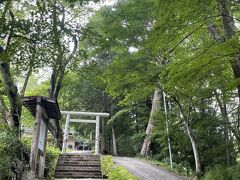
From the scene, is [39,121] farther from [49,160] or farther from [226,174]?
[226,174]

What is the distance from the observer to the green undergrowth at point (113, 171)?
8.60m

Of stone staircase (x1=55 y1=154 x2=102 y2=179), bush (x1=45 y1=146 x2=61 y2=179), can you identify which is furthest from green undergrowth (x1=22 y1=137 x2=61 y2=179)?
stone staircase (x1=55 y1=154 x2=102 y2=179)

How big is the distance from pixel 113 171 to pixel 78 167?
6.50 ft

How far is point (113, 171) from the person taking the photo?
10.0 metres

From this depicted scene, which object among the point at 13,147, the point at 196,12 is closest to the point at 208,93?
the point at 196,12

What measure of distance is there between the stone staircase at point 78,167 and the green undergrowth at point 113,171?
23 centimetres

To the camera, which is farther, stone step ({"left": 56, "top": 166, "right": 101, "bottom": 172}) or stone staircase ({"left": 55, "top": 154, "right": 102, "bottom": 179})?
stone step ({"left": 56, "top": 166, "right": 101, "bottom": 172})

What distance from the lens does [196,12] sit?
5.45 metres

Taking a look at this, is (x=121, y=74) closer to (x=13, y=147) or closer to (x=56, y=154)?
(x=13, y=147)

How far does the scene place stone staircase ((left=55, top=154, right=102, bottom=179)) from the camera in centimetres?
1066

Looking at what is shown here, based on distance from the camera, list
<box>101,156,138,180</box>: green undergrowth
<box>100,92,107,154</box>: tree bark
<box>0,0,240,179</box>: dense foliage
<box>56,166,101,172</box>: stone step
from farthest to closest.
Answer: <box>100,92,107,154</box>: tree bark < <box>56,166,101,172</box>: stone step < <box>101,156,138,180</box>: green undergrowth < <box>0,0,240,179</box>: dense foliage

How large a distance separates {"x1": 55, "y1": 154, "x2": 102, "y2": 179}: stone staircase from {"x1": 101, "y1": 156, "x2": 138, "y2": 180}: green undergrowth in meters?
0.23

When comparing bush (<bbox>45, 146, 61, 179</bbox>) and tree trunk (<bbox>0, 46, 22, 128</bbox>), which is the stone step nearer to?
bush (<bbox>45, 146, 61, 179</bbox>)

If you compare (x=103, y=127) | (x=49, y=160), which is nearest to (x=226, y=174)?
(x=49, y=160)
